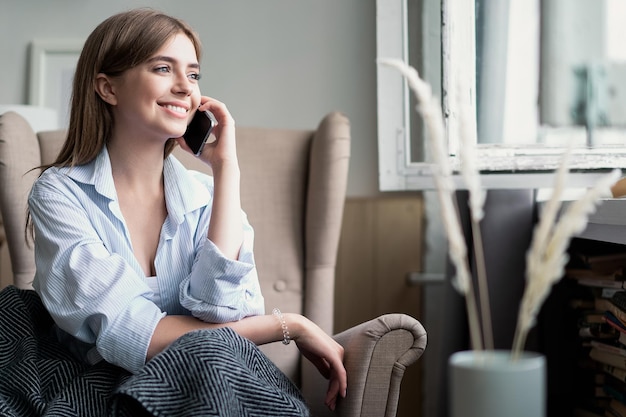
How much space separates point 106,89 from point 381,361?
30.0 inches

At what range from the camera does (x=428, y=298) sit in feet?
8.41

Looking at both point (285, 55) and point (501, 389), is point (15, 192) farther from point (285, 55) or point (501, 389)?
point (501, 389)

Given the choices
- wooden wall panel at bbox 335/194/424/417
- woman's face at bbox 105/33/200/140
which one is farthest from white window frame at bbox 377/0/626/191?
woman's face at bbox 105/33/200/140

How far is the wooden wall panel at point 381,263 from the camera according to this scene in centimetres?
254

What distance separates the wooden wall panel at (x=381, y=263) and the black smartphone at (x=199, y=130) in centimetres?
95

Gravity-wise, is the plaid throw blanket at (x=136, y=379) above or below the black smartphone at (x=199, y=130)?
below

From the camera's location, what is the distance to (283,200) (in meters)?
2.09

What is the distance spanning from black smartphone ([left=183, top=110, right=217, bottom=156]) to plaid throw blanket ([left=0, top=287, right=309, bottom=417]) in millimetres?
438

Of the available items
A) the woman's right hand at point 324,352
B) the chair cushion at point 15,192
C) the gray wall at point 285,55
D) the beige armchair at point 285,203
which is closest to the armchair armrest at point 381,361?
the woman's right hand at point 324,352

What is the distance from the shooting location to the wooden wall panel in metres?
2.54

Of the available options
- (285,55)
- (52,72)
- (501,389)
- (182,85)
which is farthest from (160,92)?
(52,72)

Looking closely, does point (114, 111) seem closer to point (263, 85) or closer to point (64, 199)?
point (64, 199)

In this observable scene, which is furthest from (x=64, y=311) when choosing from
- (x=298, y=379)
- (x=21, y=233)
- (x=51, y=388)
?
(x=298, y=379)

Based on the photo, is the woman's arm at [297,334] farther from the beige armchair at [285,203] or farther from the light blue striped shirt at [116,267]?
the beige armchair at [285,203]
